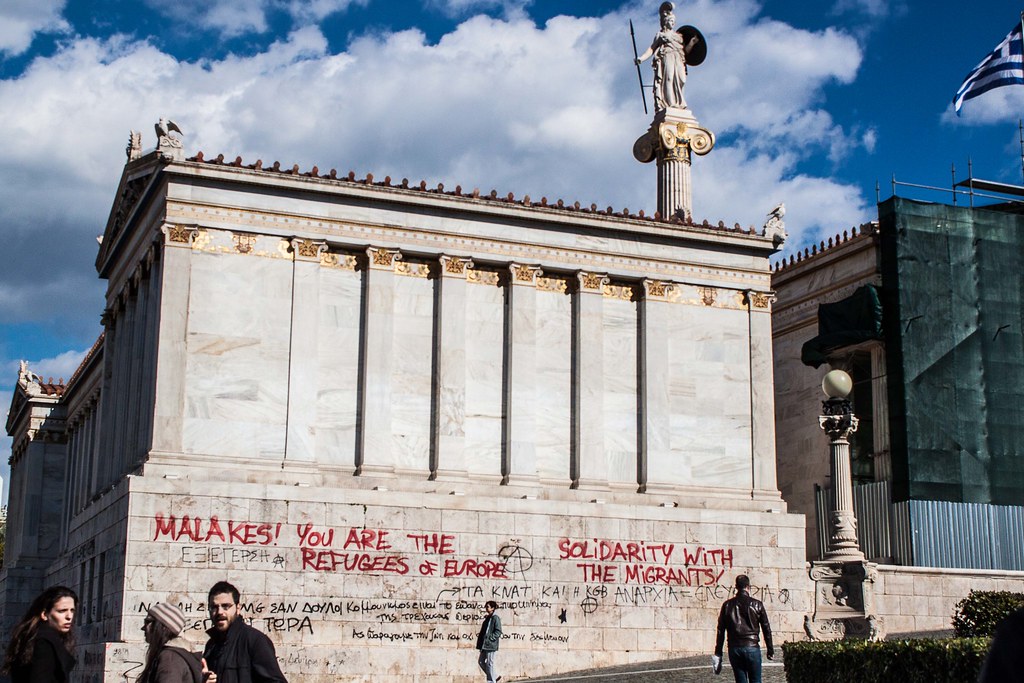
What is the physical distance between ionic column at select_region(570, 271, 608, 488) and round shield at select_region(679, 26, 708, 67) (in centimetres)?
1238

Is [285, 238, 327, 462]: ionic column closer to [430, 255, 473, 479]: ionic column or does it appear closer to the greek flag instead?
[430, 255, 473, 479]: ionic column

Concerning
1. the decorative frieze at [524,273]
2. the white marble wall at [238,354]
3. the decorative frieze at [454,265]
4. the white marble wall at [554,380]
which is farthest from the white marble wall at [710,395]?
the white marble wall at [238,354]

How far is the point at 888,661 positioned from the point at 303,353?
696 inches

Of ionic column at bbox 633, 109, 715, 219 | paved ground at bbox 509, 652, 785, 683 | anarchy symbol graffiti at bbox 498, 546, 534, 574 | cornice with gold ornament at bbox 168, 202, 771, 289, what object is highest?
ionic column at bbox 633, 109, 715, 219

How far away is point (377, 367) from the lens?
32281mm

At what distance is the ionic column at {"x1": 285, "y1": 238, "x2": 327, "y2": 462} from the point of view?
103ft

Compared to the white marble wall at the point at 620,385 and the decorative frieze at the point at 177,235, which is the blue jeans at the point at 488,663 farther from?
the decorative frieze at the point at 177,235

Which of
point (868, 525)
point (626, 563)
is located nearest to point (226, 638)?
point (626, 563)

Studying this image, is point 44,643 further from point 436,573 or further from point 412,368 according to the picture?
point 412,368

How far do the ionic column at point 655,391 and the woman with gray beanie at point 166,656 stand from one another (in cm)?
2490

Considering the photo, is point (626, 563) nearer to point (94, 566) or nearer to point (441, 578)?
point (441, 578)

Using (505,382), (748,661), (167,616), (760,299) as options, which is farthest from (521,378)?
(167,616)

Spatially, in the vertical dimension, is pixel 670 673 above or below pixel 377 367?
below

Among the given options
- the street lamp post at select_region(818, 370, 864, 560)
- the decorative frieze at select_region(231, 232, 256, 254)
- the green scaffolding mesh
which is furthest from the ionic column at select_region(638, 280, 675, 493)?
the decorative frieze at select_region(231, 232, 256, 254)
